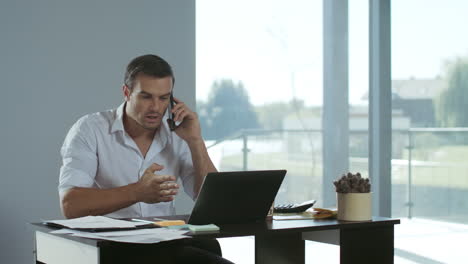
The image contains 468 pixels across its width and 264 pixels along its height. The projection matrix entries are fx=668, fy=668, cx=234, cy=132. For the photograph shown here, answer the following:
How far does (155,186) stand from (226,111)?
253 centimetres

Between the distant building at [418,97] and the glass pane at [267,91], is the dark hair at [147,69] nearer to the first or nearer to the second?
the glass pane at [267,91]

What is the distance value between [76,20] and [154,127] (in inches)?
A: 58.2

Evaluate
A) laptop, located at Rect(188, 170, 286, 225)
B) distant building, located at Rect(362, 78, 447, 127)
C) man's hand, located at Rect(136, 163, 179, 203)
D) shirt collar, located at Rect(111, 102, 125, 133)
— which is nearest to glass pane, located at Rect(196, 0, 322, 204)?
distant building, located at Rect(362, 78, 447, 127)

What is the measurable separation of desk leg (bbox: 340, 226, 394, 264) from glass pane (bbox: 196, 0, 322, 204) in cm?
253

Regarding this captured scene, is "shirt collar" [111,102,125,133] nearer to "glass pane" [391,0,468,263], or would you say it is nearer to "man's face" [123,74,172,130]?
"man's face" [123,74,172,130]

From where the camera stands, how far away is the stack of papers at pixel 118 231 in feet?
5.24

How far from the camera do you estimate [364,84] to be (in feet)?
14.4

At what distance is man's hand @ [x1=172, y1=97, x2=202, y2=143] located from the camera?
2.63 m

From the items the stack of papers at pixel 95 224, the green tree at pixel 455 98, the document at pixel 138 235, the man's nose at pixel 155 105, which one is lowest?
the document at pixel 138 235

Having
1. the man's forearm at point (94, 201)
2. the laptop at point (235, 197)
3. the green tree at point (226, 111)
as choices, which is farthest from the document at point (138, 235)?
the green tree at point (226, 111)

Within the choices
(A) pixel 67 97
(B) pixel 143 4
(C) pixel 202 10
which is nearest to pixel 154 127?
(A) pixel 67 97

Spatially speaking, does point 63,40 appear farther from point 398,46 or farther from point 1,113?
point 398,46

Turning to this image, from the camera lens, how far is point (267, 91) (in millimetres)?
4609

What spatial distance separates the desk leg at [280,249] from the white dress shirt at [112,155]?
46 centimetres
